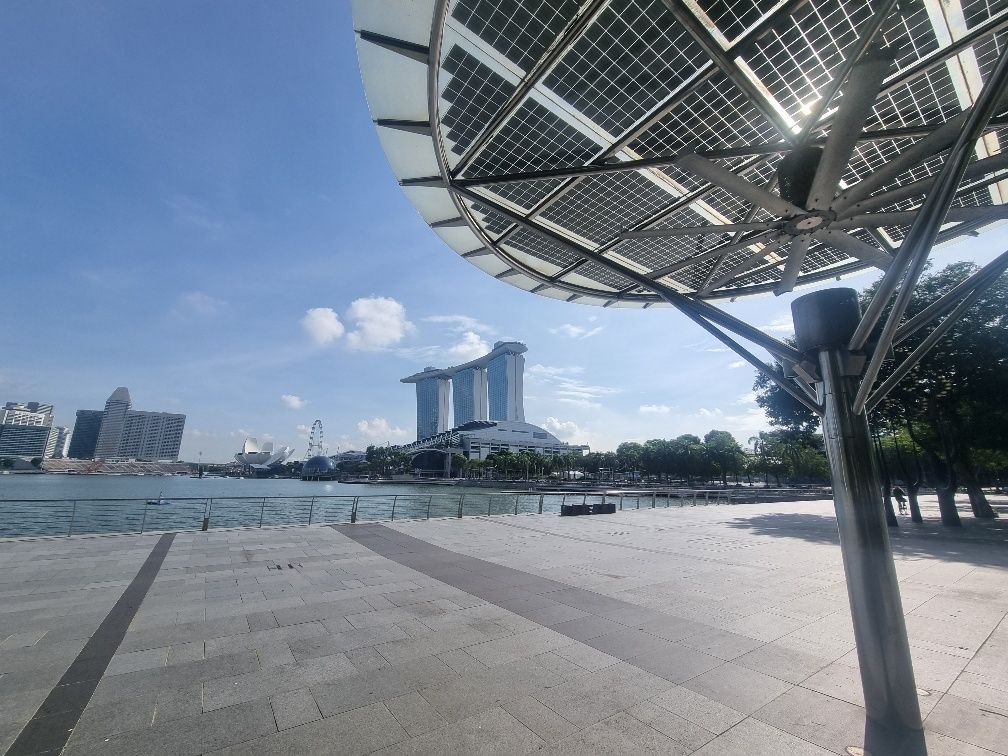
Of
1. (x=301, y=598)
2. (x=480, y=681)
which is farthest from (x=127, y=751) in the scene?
(x=301, y=598)

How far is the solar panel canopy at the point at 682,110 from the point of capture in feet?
17.2

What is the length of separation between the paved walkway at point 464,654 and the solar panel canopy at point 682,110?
5.52m

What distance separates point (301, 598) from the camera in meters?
9.60

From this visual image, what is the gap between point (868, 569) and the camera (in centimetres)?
477

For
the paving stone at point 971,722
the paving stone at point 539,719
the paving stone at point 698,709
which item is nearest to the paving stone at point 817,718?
the paving stone at point 698,709

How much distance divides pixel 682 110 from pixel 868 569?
20.1 feet

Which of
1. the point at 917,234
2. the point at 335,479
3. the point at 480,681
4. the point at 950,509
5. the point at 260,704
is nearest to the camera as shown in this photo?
the point at 917,234

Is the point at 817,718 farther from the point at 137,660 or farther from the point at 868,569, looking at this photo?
the point at 137,660

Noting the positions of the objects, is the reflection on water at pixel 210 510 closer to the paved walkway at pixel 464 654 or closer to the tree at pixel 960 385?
the paved walkway at pixel 464 654

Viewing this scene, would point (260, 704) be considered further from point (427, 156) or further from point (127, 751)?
point (427, 156)

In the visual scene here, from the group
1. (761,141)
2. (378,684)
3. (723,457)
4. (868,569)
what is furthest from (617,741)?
(723,457)

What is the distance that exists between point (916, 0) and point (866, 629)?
6806mm

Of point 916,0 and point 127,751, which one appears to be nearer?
point 127,751

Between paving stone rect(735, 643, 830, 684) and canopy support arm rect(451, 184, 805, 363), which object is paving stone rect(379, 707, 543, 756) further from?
canopy support arm rect(451, 184, 805, 363)
